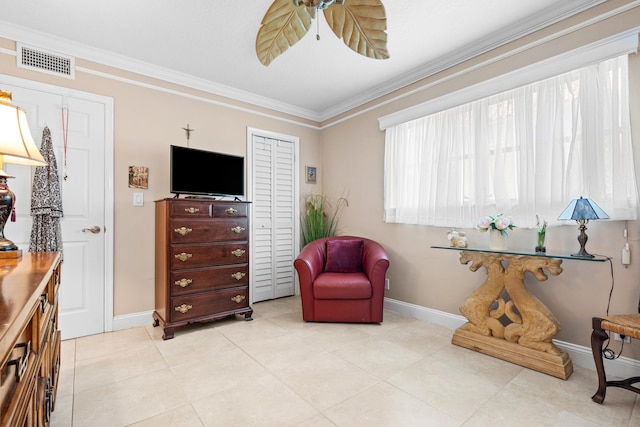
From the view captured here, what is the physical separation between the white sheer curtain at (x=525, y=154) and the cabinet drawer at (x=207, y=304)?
1.88 metres

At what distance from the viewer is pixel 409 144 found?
3.29 m

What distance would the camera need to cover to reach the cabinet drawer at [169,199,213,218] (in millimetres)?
2738

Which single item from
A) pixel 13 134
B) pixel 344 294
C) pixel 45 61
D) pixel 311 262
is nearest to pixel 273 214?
pixel 311 262

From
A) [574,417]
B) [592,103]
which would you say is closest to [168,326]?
[574,417]

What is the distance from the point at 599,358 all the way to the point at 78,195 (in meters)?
4.00

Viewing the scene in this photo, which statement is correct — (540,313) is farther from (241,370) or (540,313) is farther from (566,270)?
(241,370)

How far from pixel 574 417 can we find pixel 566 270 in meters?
1.04

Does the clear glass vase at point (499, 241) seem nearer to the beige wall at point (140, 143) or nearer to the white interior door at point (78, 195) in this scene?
the beige wall at point (140, 143)

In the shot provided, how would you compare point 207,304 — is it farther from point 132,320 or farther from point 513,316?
point 513,316

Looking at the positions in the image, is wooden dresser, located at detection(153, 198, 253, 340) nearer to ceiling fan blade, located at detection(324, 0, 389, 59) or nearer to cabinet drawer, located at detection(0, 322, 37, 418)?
cabinet drawer, located at detection(0, 322, 37, 418)

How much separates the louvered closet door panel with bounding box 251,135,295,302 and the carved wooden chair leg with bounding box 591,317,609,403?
3.12 m

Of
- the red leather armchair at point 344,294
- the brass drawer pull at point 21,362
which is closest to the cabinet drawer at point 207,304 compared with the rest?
the red leather armchair at point 344,294

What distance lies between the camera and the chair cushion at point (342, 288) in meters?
2.96

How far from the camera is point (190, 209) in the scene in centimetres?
282
